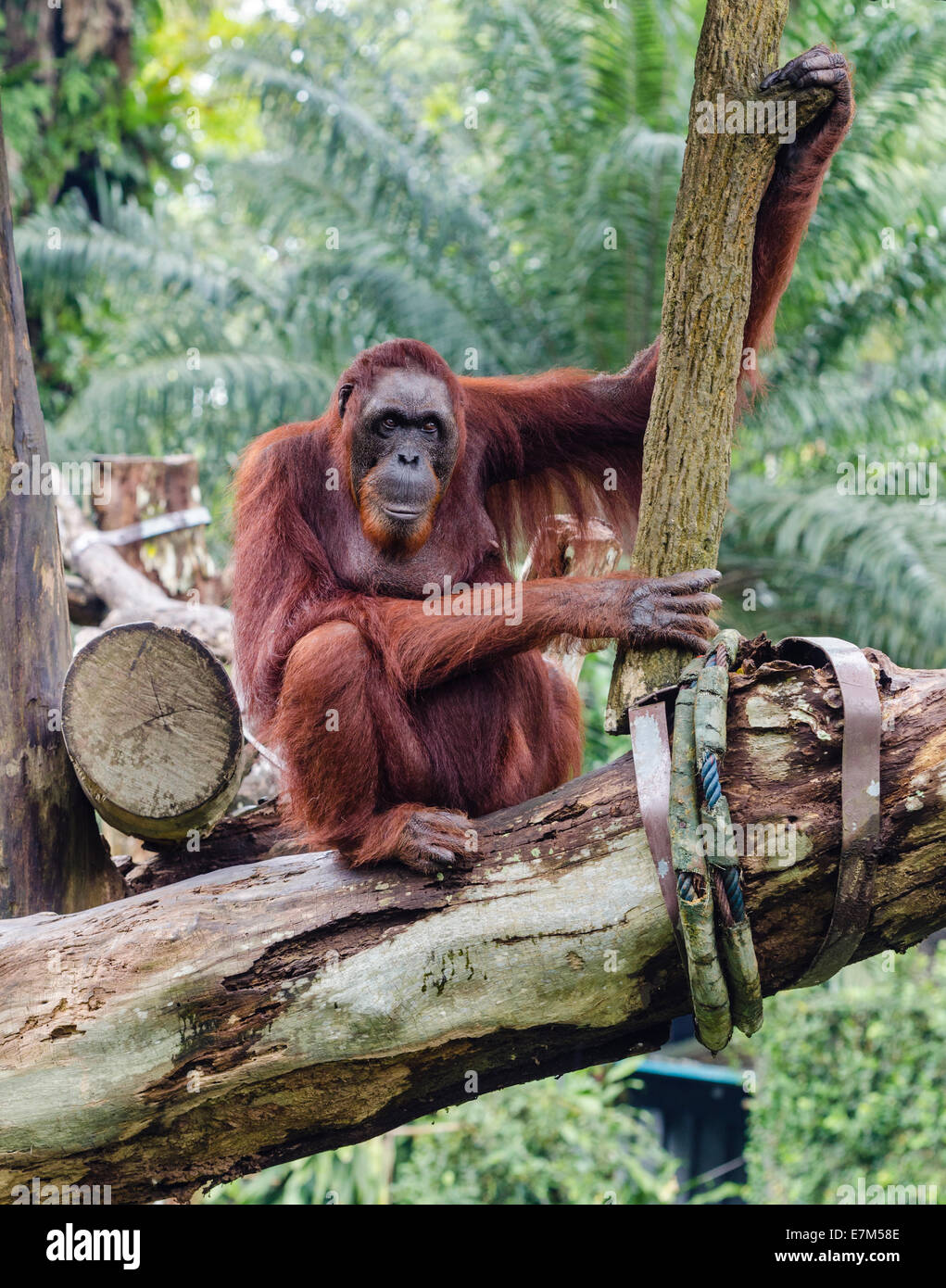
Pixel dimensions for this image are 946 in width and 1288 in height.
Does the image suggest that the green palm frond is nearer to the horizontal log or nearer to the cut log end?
the cut log end

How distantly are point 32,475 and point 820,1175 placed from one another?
22.3ft

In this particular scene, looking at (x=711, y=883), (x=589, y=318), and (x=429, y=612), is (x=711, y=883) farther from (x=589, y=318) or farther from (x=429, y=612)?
(x=589, y=318)

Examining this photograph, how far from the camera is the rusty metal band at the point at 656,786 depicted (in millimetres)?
2744

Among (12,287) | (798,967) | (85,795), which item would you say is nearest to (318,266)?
(12,287)

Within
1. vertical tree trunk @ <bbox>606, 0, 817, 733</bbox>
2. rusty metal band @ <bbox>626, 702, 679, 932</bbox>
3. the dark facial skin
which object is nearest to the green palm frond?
the dark facial skin

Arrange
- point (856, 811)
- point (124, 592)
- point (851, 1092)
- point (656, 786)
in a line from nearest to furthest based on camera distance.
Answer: point (856, 811), point (656, 786), point (124, 592), point (851, 1092)

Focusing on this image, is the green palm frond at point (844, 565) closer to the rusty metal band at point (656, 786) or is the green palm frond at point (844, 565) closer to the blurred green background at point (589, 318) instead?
the blurred green background at point (589, 318)

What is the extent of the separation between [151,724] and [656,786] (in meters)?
1.61

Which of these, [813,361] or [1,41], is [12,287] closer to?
[813,361]

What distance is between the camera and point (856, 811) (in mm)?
2572

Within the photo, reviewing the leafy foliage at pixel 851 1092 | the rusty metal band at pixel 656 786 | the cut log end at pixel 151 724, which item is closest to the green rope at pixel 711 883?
the rusty metal band at pixel 656 786

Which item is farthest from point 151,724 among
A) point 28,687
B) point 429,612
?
point 429,612

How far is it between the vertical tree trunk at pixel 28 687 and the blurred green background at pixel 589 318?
444 centimetres

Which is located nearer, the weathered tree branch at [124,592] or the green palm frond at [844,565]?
the weathered tree branch at [124,592]
